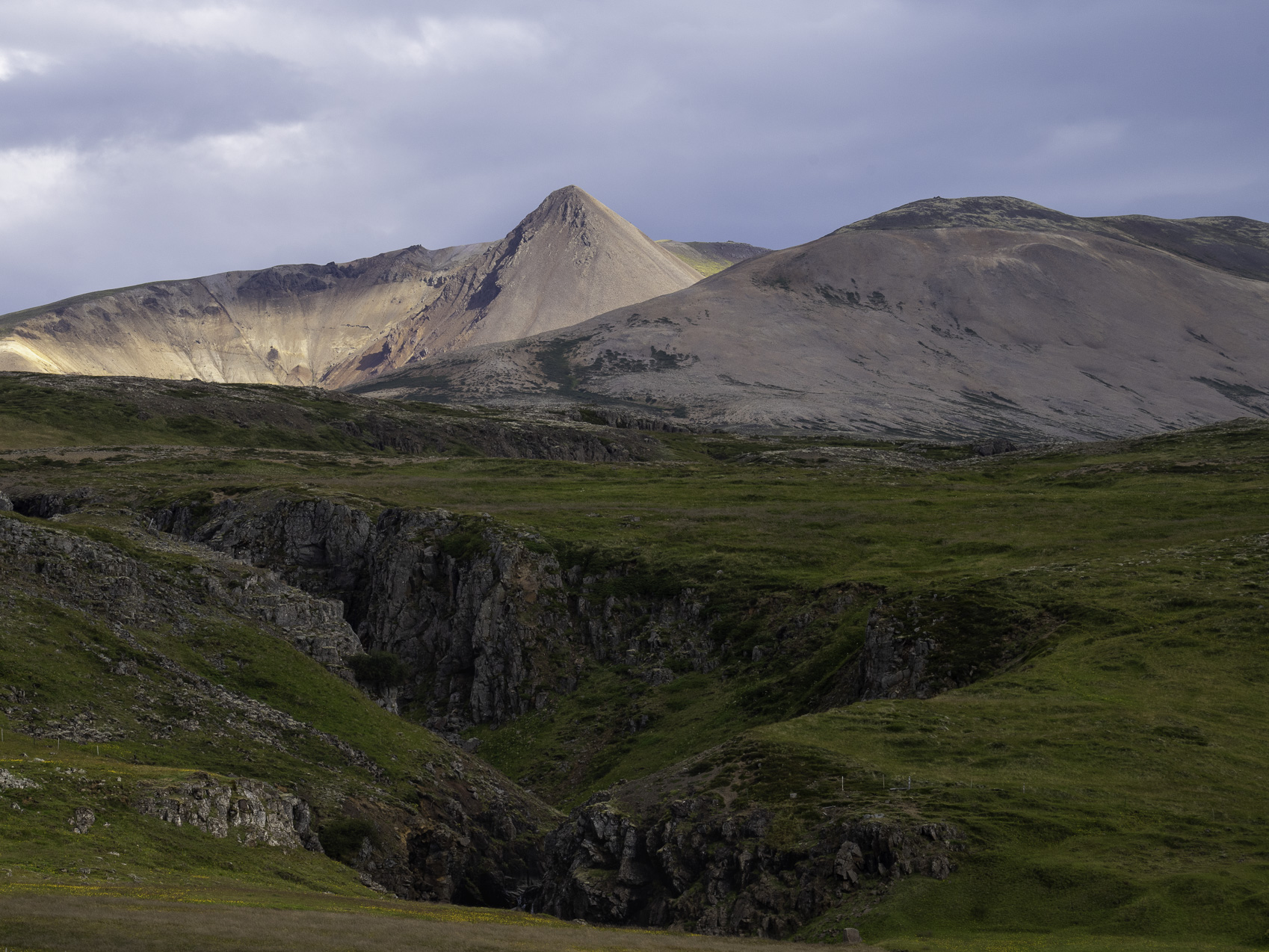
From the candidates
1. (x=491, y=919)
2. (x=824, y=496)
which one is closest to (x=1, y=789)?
(x=491, y=919)

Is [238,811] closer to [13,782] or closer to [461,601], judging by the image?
[13,782]

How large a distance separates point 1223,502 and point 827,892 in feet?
312

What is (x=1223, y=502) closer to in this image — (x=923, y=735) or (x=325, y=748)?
(x=923, y=735)

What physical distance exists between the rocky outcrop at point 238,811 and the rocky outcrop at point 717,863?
15.2 metres

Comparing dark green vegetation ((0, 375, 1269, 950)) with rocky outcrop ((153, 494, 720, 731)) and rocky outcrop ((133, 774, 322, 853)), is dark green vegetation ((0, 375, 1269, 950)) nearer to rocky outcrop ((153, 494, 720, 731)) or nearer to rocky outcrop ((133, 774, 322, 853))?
rocky outcrop ((133, 774, 322, 853))

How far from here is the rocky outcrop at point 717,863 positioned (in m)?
47.3

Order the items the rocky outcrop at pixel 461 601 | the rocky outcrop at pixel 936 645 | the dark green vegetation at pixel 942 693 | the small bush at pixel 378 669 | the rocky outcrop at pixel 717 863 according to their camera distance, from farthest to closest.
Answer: the rocky outcrop at pixel 461 601
the small bush at pixel 378 669
the rocky outcrop at pixel 936 645
the rocky outcrop at pixel 717 863
the dark green vegetation at pixel 942 693

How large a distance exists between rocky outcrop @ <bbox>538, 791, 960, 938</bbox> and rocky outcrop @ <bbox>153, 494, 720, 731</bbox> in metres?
42.1

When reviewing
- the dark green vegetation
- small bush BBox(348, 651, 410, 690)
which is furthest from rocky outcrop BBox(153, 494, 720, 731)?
small bush BBox(348, 651, 410, 690)

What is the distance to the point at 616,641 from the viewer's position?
109 m

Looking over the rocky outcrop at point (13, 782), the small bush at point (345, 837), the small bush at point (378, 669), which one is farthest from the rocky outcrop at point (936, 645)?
the rocky outcrop at point (13, 782)

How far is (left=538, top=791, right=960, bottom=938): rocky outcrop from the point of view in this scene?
4728cm

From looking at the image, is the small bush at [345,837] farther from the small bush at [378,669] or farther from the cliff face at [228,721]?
the small bush at [378,669]

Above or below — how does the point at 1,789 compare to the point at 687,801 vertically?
above
